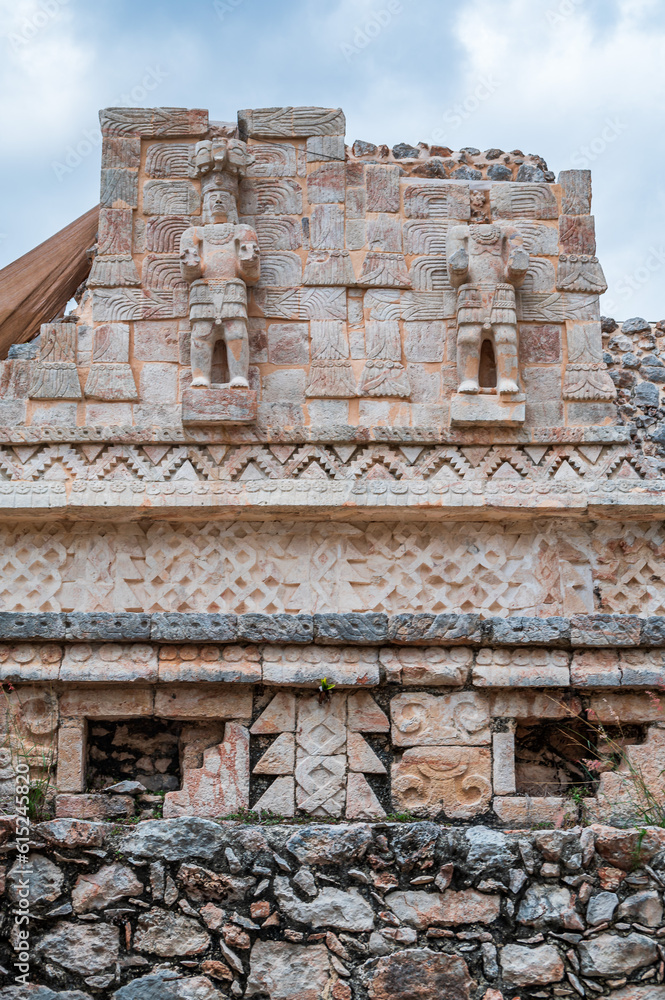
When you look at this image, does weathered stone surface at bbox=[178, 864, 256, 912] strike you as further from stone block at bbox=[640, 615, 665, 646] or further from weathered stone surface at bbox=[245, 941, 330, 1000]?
stone block at bbox=[640, 615, 665, 646]

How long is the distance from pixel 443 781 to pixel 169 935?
90.1 inches

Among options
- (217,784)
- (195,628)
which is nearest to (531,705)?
(217,784)

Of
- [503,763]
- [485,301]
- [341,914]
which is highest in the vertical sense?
[485,301]

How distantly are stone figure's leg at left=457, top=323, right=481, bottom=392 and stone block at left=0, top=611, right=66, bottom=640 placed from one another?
3.43 m

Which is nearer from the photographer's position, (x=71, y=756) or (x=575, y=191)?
(x=71, y=756)

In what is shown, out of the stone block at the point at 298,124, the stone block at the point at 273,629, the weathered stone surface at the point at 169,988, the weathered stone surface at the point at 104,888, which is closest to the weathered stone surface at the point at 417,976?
the weathered stone surface at the point at 169,988

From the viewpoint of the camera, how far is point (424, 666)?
7066mm

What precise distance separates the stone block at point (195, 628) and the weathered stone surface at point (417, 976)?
2379mm

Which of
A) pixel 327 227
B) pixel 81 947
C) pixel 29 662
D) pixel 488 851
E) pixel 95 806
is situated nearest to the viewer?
pixel 81 947

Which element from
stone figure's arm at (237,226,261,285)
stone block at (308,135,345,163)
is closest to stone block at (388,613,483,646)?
stone figure's arm at (237,226,261,285)

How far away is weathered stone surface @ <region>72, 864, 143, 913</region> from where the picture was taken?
→ 203 inches

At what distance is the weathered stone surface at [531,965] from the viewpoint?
506 centimetres

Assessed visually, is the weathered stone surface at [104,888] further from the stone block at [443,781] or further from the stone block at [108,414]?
the stone block at [108,414]

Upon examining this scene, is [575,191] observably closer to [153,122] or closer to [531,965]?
[153,122]
